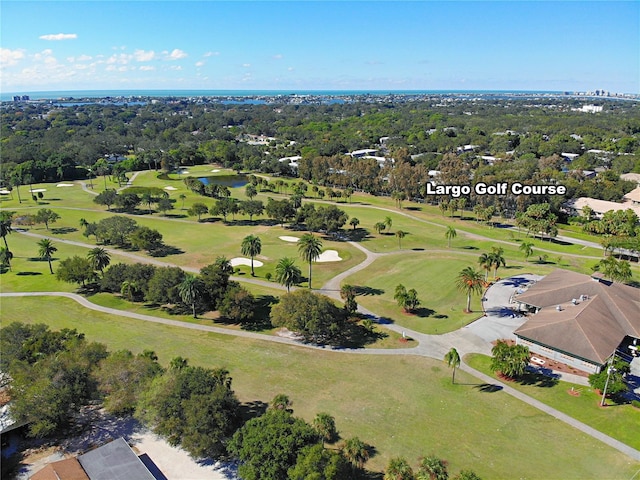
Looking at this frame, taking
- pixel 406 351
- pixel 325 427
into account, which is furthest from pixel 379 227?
pixel 325 427

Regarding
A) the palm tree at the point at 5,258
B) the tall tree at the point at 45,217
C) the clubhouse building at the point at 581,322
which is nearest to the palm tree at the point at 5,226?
the palm tree at the point at 5,258

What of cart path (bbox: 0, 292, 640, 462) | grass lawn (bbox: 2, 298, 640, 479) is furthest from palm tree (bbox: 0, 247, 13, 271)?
grass lawn (bbox: 2, 298, 640, 479)

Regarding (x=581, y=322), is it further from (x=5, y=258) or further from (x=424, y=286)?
(x=5, y=258)

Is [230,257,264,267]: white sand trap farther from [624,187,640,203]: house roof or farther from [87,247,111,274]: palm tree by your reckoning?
[624,187,640,203]: house roof

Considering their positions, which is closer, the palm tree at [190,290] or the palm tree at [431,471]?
the palm tree at [431,471]

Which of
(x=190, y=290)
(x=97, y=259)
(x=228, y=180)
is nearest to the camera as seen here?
(x=190, y=290)

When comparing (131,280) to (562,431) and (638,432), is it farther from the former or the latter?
(638,432)

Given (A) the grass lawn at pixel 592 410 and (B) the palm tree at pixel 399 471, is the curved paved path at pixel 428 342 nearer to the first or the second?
(A) the grass lawn at pixel 592 410
